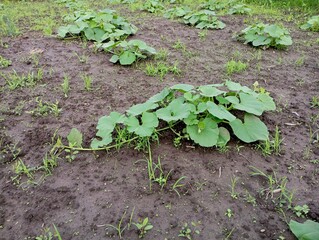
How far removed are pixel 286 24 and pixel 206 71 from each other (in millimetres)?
2547

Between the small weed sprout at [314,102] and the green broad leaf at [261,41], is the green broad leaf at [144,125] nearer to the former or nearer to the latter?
the small weed sprout at [314,102]

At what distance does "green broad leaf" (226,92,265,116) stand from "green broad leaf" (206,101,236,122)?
0.47ft

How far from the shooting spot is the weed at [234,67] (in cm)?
348

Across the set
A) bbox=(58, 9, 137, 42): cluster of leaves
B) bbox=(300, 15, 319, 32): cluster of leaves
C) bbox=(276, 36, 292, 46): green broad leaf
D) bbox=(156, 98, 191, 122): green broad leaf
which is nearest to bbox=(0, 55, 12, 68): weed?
bbox=(58, 9, 137, 42): cluster of leaves

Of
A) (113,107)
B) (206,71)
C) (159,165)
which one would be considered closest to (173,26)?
(206,71)

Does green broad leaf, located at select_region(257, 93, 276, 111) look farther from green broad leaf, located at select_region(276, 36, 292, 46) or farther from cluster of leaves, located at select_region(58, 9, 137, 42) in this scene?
cluster of leaves, located at select_region(58, 9, 137, 42)

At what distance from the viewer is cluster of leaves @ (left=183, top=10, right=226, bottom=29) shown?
4.96 m

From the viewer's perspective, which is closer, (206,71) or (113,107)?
(113,107)

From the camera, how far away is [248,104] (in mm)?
2469

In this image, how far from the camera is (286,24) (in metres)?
5.20

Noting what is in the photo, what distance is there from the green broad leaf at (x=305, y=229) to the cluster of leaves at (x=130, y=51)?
2514mm

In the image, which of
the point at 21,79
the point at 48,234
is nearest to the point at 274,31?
the point at 21,79

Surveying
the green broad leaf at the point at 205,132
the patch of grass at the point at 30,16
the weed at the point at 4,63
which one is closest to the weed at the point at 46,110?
the weed at the point at 4,63

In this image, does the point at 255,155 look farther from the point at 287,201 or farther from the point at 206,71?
the point at 206,71
